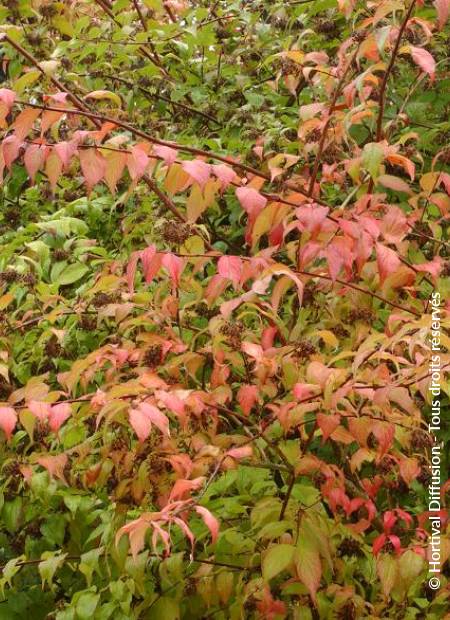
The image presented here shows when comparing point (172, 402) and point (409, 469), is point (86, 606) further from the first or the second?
point (409, 469)

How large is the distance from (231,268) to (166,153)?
0.29 m

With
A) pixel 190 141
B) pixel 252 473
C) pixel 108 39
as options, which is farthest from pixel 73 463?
pixel 108 39

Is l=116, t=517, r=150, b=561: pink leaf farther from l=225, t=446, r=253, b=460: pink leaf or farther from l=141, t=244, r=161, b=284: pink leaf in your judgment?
l=141, t=244, r=161, b=284: pink leaf

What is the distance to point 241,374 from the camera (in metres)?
2.48

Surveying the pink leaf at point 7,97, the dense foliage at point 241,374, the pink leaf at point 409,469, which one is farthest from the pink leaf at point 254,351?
the pink leaf at point 7,97

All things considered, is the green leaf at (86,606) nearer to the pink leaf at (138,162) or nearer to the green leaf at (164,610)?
the green leaf at (164,610)

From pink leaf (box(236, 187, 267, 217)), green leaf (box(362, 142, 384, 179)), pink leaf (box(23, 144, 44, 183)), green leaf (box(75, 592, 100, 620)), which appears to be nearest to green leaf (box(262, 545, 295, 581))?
green leaf (box(75, 592, 100, 620))

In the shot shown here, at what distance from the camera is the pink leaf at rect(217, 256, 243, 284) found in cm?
196

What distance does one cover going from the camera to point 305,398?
6.28ft

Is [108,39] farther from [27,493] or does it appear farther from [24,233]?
[27,493]

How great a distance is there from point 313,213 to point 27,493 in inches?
48.7

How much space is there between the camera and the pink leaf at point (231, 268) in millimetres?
1964

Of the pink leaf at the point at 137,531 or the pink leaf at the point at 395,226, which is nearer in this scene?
the pink leaf at the point at 137,531
